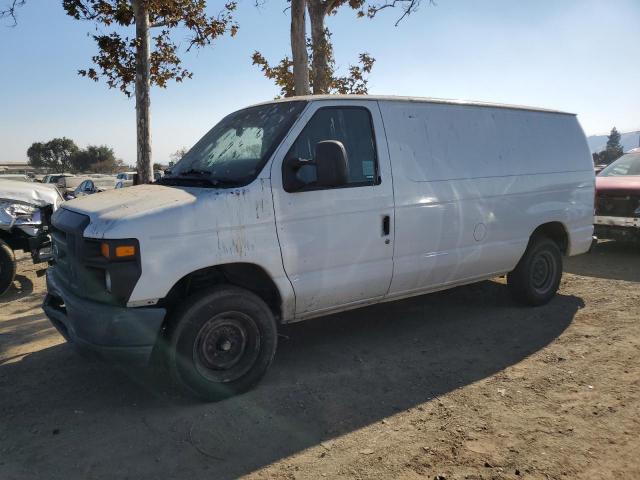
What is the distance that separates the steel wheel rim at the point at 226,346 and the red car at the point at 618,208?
23.6 ft

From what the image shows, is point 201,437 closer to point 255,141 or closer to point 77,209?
point 77,209

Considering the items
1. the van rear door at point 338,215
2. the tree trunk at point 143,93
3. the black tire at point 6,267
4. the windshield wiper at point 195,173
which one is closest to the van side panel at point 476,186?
the van rear door at point 338,215

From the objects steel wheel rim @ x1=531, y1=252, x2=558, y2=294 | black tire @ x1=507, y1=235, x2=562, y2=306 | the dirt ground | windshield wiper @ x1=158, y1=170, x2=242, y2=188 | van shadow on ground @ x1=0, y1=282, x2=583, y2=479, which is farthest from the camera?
steel wheel rim @ x1=531, y1=252, x2=558, y2=294

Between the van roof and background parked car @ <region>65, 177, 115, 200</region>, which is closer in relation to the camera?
the van roof

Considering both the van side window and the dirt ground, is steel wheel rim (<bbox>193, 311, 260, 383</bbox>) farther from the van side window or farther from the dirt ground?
the van side window

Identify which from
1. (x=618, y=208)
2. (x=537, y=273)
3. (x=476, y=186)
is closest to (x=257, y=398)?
(x=476, y=186)

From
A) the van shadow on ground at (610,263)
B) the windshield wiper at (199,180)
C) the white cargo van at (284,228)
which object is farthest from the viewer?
the van shadow on ground at (610,263)

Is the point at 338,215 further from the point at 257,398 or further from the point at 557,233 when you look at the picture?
the point at 557,233

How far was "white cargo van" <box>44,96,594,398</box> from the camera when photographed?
11.2 feet

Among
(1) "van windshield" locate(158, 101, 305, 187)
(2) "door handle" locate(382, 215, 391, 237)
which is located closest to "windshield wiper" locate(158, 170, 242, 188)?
(1) "van windshield" locate(158, 101, 305, 187)

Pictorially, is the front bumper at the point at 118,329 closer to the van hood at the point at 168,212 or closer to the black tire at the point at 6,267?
the van hood at the point at 168,212

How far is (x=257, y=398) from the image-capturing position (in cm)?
382

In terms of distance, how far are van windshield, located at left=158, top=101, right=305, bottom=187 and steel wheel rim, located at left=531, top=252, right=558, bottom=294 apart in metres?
3.36

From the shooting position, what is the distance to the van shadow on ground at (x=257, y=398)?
3.12m
